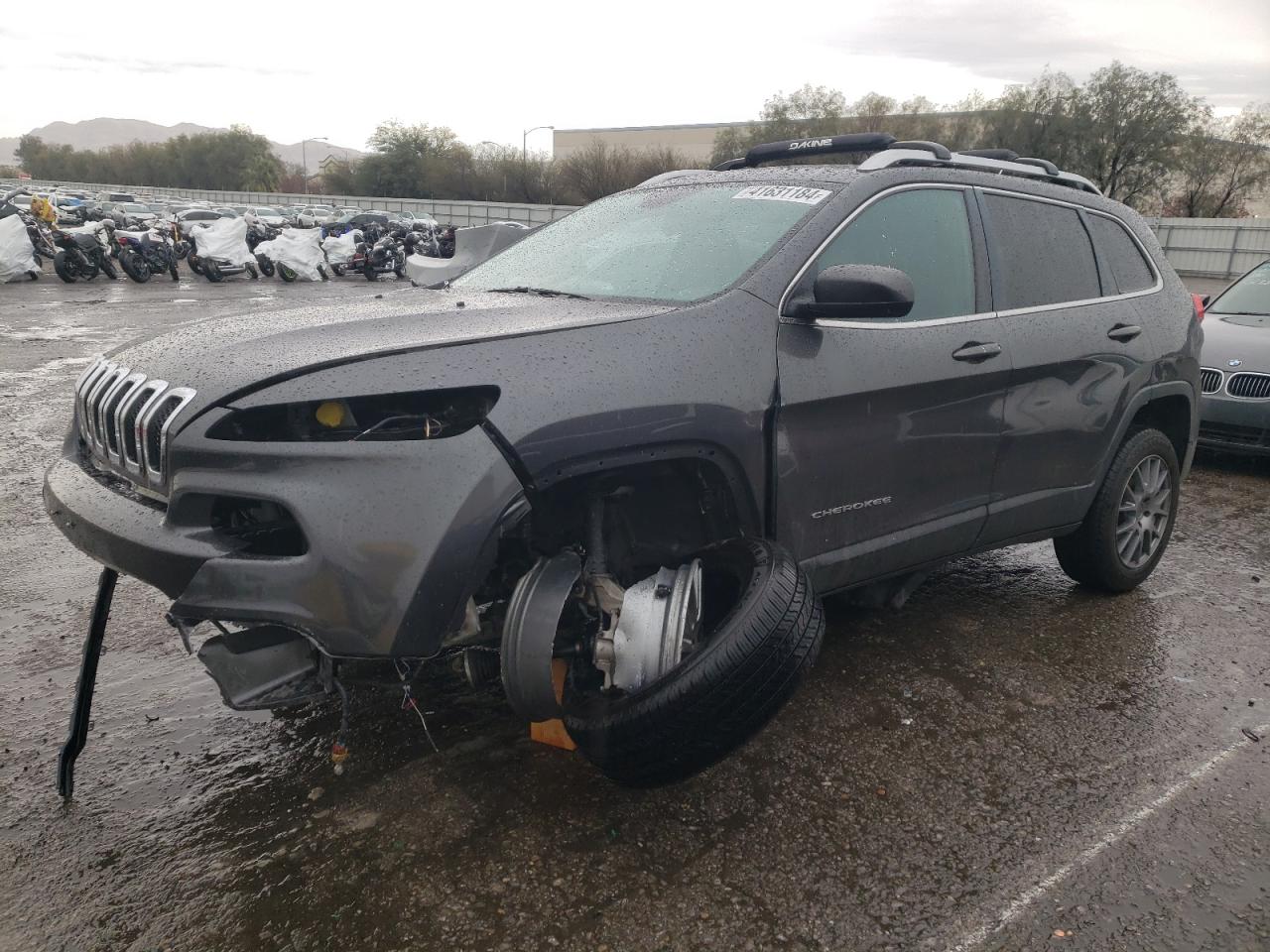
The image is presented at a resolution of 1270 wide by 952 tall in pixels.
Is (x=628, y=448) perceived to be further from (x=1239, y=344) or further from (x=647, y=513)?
(x=1239, y=344)

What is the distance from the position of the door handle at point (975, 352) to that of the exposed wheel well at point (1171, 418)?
131cm

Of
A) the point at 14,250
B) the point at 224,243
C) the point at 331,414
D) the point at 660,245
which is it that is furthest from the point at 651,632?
the point at 224,243

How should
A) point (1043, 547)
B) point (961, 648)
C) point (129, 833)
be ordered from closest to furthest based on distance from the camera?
point (129, 833) → point (961, 648) → point (1043, 547)

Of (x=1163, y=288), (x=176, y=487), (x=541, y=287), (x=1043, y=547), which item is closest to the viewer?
(x=176, y=487)

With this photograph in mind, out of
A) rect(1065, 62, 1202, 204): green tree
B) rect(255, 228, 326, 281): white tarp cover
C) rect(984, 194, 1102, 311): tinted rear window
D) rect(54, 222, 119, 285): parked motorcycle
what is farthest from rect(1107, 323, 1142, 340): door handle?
rect(1065, 62, 1202, 204): green tree

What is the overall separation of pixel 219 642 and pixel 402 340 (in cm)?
85

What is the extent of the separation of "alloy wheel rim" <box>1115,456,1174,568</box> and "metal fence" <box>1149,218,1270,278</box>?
32297 millimetres

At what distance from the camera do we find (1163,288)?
4.39 m

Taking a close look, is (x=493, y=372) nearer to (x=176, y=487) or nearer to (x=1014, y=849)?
(x=176, y=487)

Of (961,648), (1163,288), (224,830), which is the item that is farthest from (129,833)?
(1163,288)

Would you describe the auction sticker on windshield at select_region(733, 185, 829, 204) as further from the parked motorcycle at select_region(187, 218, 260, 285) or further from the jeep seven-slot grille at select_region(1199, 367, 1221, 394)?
the parked motorcycle at select_region(187, 218, 260, 285)

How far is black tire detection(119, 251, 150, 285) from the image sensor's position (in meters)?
19.5

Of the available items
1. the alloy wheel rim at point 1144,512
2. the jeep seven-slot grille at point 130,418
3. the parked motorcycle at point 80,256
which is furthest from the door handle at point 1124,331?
the parked motorcycle at point 80,256

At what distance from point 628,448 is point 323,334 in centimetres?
84
